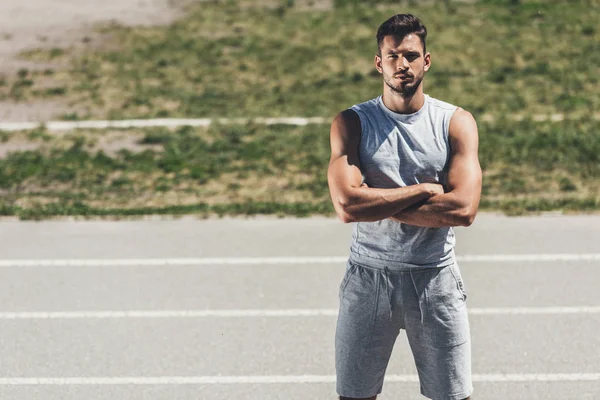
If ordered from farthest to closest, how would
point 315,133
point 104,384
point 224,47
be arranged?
point 224,47 → point 315,133 → point 104,384

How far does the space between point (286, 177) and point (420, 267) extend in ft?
27.7

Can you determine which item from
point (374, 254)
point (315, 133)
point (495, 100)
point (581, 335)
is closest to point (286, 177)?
point (315, 133)

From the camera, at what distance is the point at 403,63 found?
4.32 metres

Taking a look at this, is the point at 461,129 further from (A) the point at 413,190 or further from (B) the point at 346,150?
(B) the point at 346,150

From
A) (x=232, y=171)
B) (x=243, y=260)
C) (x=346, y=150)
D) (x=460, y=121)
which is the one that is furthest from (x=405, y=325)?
(x=232, y=171)

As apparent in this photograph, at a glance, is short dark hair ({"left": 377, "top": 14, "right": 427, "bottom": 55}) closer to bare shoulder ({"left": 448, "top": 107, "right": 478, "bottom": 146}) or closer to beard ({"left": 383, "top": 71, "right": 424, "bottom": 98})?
beard ({"left": 383, "top": 71, "right": 424, "bottom": 98})

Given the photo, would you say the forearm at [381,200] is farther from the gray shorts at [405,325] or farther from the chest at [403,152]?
the gray shorts at [405,325]

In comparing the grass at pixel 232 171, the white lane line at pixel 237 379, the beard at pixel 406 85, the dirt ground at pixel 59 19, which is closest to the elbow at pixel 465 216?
the beard at pixel 406 85

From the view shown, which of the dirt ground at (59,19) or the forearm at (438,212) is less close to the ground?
the dirt ground at (59,19)

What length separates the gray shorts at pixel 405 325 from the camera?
14.6ft

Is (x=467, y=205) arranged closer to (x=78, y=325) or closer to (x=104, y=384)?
(x=104, y=384)

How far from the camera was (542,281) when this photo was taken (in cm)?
868

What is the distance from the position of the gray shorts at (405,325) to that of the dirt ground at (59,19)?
564 inches

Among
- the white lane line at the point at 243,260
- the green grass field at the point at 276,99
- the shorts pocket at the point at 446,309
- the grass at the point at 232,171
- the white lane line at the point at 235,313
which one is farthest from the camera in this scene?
the green grass field at the point at 276,99
